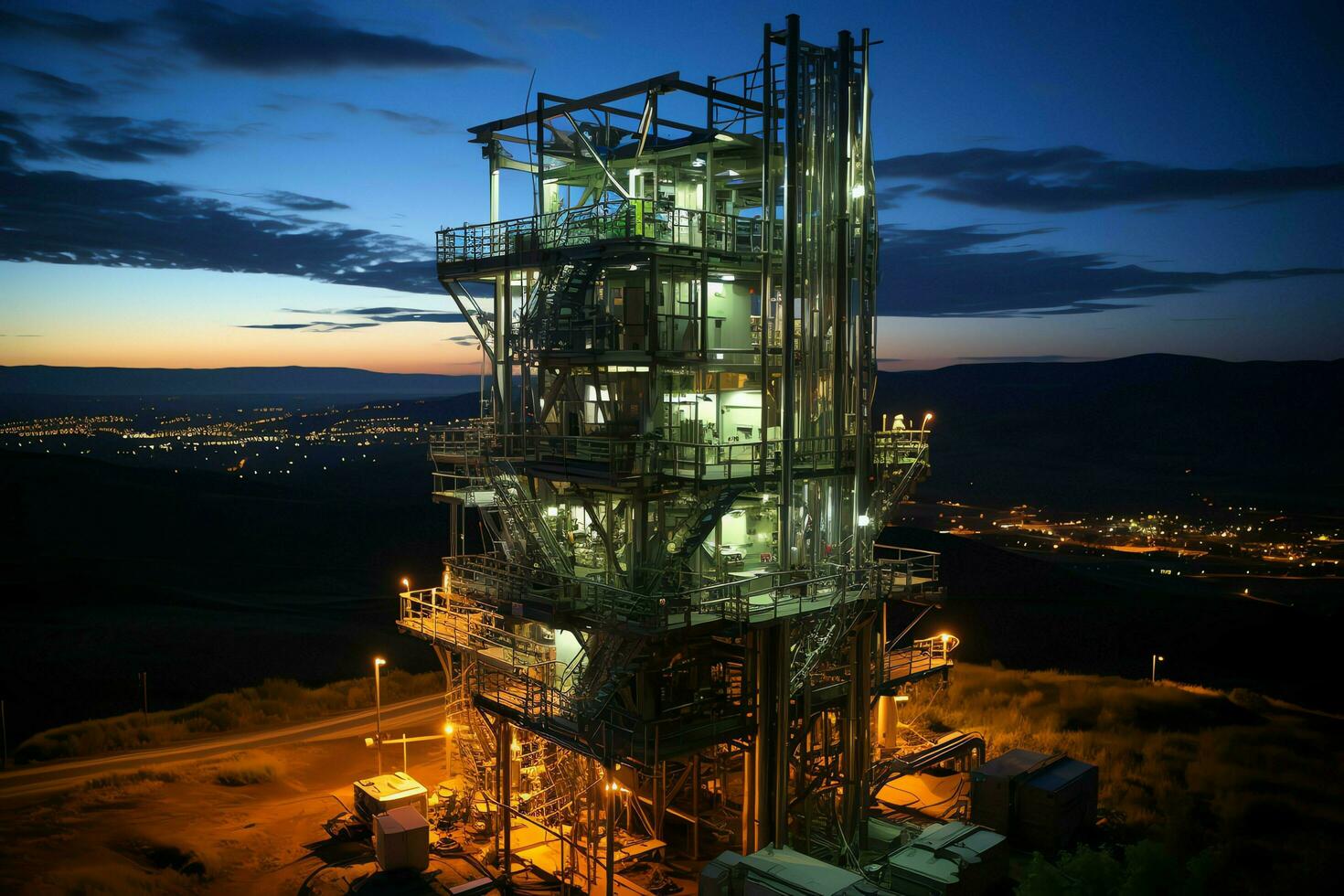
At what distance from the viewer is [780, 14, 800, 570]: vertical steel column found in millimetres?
21750

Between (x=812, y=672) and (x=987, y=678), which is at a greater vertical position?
(x=812, y=672)

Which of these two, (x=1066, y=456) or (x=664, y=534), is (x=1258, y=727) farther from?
(x=1066, y=456)

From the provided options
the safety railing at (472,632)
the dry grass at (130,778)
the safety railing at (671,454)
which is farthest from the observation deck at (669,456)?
the dry grass at (130,778)

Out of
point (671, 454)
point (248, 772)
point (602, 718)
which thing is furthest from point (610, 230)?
point (248, 772)

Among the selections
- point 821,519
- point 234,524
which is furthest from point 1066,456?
point 821,519

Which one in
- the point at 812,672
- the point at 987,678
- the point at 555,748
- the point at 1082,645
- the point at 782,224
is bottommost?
the point at 1082,645

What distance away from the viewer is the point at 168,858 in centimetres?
2323

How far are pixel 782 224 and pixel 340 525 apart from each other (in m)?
88.3

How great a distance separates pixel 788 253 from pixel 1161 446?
525 feet

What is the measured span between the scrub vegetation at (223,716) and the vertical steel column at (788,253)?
24392mm

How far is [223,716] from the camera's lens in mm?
36812

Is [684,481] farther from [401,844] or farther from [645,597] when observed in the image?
[401,844]

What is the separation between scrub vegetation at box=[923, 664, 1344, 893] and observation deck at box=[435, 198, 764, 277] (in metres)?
14.7

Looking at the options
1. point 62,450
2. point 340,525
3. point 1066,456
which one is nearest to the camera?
point 340,525
